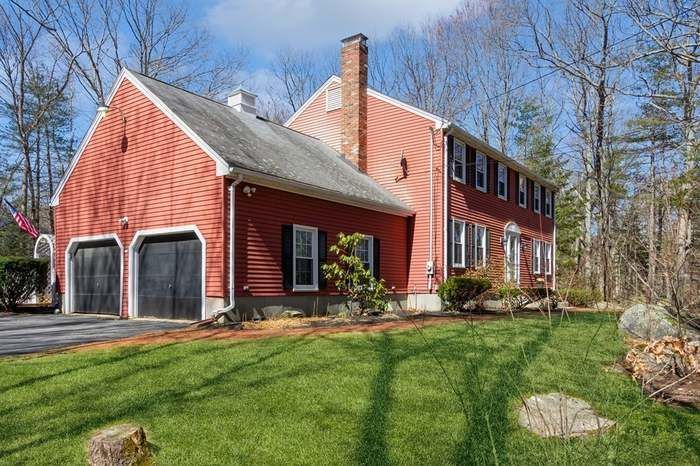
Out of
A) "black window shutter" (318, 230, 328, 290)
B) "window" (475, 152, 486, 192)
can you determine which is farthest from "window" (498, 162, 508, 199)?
"black window shutter" (318, 230, 328, 290)

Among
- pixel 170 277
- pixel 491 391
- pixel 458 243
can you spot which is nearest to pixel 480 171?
pixel 458 243

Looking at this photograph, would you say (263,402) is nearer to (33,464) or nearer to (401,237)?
(33,464)

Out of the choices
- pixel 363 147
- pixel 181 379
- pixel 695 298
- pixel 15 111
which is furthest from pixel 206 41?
pixel 695 298

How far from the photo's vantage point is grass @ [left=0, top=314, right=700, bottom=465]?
364 centimetres

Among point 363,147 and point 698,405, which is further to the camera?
point 363,147

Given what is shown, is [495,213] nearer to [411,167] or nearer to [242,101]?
[411,167]

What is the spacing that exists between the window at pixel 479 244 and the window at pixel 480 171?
143 centimetres

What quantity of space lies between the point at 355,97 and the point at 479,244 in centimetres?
665

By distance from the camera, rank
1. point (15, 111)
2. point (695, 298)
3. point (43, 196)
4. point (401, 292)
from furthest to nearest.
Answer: point (43, 196)
point (15, 111)
point (401, 292)
point (695, 298)

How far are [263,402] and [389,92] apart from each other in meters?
28.3

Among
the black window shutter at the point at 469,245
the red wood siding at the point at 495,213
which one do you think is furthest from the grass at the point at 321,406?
the black window shutter at the point at 469,245

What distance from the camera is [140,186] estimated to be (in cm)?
1282

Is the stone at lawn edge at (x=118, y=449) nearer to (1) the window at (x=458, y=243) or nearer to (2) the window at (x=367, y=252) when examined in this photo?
(2) the window at (x=367, y=252)

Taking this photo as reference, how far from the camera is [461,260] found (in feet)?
56.7
